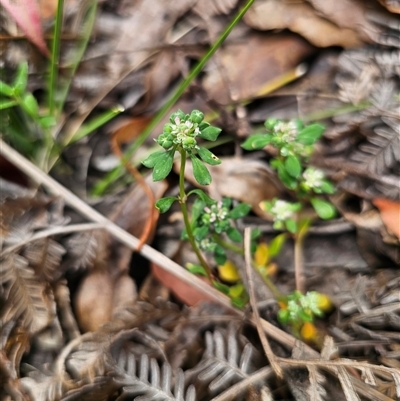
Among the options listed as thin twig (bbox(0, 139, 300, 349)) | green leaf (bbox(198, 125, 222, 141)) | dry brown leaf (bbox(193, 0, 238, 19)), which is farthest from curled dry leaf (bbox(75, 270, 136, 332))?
dry brown leaf (bbox(193, 0, 238, 19))

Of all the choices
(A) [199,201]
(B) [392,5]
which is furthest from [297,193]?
(B) [392,5]

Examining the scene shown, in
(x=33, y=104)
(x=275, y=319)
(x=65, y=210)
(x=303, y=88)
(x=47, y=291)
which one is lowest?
(x=275, y=319)

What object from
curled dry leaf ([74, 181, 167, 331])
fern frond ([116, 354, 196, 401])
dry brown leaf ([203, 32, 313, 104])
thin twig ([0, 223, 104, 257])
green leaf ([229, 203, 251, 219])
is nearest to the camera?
fern frond ([116, 354, 196, 401])

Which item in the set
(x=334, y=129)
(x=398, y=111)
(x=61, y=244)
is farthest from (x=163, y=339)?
(x=398, y=111)

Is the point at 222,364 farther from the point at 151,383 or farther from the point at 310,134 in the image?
the point at 310,134

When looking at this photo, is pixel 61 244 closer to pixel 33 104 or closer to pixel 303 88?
pixel 33 104

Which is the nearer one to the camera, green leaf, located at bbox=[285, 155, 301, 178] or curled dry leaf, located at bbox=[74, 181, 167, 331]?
green leaf, located at bbox=[285, 155, 301, 178]

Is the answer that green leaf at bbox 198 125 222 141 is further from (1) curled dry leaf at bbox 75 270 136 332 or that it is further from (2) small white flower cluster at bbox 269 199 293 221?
(1) curled dry leaf at bbox 75 270 136 332
